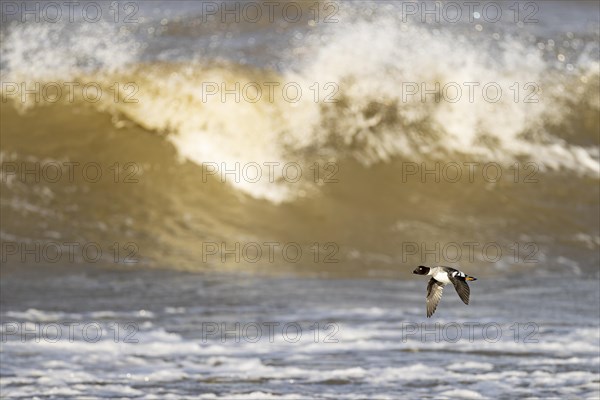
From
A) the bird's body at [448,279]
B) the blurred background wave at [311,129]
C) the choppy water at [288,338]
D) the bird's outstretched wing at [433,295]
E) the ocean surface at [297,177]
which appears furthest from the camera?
the blurred background wave at [311,129]

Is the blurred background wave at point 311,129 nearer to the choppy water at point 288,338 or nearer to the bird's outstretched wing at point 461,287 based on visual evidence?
the choppy water at point 288,338

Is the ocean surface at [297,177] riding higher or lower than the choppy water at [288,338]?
higher

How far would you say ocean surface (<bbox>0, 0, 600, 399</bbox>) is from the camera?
27.8ft

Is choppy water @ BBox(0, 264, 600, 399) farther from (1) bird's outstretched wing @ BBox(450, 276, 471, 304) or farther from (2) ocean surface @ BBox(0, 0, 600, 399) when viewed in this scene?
(1) bird's outstretched wing @ BBox(450, 276, 471, 304)

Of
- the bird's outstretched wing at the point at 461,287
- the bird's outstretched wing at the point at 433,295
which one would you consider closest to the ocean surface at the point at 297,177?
the bird's outstretched wing at the point at 433,295

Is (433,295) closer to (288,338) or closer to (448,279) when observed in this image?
(448,279)

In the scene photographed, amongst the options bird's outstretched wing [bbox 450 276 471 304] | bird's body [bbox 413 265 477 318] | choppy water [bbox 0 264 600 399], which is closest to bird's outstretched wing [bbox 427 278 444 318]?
bird's body [bbox 413 265 477 318]

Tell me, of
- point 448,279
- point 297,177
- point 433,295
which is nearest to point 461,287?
point 448,279

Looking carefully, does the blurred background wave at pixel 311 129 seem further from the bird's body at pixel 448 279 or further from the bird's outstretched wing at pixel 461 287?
the bird's outstretched wing at pixel 461 287

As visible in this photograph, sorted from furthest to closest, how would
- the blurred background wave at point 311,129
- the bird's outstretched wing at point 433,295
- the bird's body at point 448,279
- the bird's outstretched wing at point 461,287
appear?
the blurred background wave at point 311,129
the bird's outstretched wing at point 433,295
the bird's outstretched wing at point 461,287
the bird's body at point 448,279

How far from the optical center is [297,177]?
11203 millimetres

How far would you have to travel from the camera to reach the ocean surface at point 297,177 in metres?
8.47

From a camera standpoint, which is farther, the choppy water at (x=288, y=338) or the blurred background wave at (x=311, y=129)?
the blurred background wave at (x=311, y=129)

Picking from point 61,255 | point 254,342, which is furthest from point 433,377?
point 61,255
